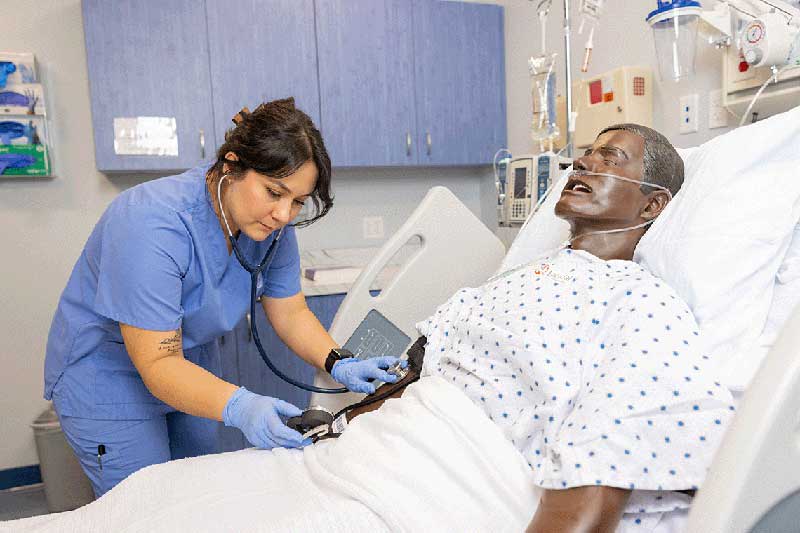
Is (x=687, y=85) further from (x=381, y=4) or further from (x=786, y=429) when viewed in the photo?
(x=786, y=429)

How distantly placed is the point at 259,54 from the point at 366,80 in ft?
1.61

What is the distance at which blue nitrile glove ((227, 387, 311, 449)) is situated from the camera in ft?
3.84

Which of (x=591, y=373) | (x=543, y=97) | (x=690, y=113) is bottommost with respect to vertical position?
(x=591, y=373)

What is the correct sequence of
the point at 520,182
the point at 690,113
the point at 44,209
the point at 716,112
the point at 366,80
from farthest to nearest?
the point at 366,80 < the point at 44,209 < the point at 520,182 < the point at 690,113 < the point at 716,112

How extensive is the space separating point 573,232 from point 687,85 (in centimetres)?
100

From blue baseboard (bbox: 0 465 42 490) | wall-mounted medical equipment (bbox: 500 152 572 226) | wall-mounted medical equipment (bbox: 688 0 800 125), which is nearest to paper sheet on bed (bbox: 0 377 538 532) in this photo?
wall-mounted medical equipment (bbox: 500 152 572 226)

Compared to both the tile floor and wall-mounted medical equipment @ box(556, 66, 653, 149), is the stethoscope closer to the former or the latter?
wall-mounted medical equipment @ box(556, 66, 653, 149)

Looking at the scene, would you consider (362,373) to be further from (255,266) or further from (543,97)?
(543,97)

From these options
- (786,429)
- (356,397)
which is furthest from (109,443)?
(786,429)

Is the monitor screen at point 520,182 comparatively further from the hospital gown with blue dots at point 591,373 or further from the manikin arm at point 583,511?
the manikin arm at point 583,511

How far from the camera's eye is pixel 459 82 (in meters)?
2.96

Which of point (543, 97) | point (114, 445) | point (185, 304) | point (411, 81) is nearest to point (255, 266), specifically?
point (185, 304)

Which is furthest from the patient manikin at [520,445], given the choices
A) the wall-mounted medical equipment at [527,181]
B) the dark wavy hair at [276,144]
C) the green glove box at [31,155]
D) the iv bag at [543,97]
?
the green glove box at [31,155]

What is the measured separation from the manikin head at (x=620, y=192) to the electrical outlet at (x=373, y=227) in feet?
6.05
